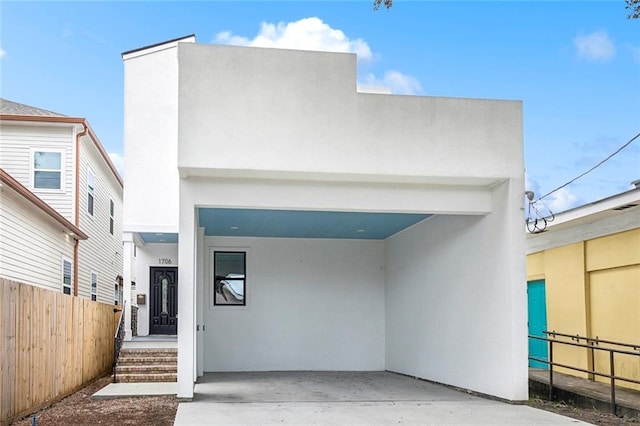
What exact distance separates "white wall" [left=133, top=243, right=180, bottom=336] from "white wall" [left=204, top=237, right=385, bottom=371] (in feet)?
7.99

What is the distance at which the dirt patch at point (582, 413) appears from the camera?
8.29m

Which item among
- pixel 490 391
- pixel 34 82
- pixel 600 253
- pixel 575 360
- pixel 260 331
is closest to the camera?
pixel 490 391

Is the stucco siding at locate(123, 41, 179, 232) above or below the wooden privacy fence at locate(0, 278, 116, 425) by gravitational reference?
above

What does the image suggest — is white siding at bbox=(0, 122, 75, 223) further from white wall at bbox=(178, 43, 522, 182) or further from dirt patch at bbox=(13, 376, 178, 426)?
white wall at bbox=(178, 43, 522, 182)

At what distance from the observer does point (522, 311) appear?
9.46 metres

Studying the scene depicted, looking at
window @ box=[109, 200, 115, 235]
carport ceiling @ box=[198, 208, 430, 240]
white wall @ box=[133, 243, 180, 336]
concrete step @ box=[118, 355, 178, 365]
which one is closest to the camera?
carport ceiling @ box=[198, 208, 430, 240]

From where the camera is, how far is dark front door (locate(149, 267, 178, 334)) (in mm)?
17125

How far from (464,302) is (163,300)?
908cm

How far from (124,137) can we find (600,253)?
1018 cm

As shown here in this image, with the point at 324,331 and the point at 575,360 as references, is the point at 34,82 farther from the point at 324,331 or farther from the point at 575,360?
the point at 575,360

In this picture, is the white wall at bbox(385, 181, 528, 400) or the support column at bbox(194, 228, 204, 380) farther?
the support column at bbox(194, 228, 204, 380)

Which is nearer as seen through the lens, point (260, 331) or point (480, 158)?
point (480, 158)

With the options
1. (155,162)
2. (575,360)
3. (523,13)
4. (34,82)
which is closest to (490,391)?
(575,360)

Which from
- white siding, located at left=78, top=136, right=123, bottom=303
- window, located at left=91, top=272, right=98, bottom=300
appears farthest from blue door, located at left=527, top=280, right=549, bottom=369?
window, located at left=91, top=272, right=98, bottom=300
